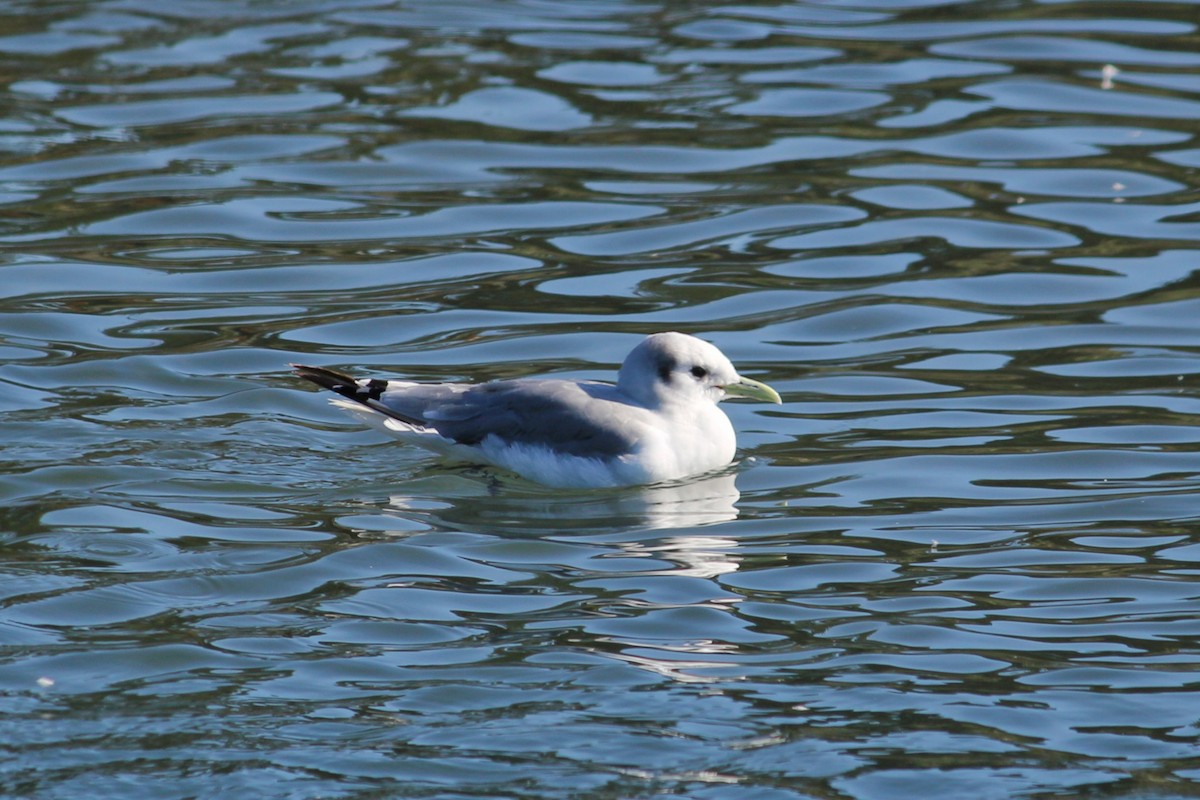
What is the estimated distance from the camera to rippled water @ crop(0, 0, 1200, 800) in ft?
20.7

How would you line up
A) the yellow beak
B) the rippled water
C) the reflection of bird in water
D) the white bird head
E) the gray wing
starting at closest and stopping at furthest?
1. the rippled water
2. the reflection of bird in water
3. the gray wing
4. the white bird head
5. the yellow beak

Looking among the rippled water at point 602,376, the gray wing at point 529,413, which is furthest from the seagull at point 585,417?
the rippled water at point 602,376

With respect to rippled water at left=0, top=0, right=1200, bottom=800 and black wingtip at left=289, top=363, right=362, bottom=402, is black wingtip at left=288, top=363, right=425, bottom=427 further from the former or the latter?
rippled water at left=0, top=0, right=1200, bottom=800

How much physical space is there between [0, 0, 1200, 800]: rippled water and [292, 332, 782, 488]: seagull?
0.18 meters

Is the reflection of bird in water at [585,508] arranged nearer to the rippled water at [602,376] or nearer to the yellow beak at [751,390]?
the rippled water at [602,376]

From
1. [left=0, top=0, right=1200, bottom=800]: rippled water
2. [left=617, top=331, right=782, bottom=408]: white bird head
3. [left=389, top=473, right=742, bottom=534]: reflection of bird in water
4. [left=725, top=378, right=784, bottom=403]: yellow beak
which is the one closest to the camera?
[left=0, top=0, right=1200, bottom=800]: rippled water

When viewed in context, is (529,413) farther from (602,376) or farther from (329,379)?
(602,376)

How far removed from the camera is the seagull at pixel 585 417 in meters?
8.89

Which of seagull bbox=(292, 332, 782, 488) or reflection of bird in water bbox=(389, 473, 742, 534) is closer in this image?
reflection of bird in water bbox=(389, 473, 742, 534)

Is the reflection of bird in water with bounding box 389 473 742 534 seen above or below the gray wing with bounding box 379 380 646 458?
below

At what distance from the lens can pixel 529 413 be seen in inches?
352

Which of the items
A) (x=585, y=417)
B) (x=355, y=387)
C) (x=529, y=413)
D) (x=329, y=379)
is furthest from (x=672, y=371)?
(x=329, y=379)

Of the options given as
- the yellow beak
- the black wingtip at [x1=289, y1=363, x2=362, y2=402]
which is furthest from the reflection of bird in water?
the black wingtip at [x1=289, y1=363, x2=362, y2=402]

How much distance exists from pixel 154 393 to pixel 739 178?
5136mm
